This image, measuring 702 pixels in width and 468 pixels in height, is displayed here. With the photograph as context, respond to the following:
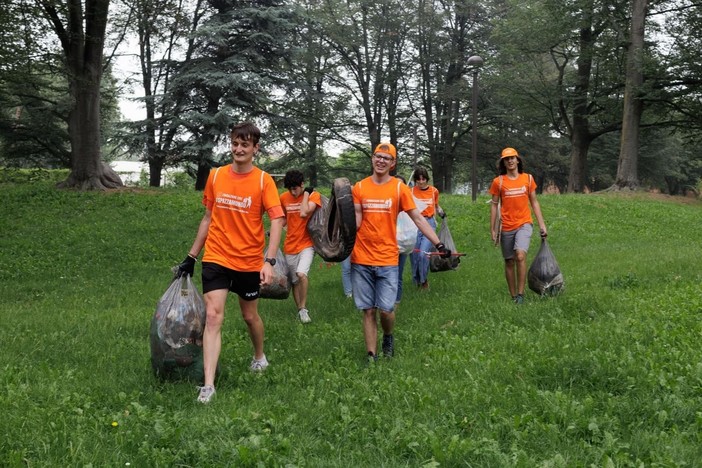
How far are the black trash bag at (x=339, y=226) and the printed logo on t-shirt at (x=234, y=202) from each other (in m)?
0.97

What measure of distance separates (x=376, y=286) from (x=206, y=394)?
1.88 m

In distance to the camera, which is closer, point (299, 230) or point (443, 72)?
point (299, 230)

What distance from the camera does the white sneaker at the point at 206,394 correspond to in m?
4.34

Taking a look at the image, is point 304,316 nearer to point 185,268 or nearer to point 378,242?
point 378,242

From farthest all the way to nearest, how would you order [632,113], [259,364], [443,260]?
[632,113], [443,260], [259,364]

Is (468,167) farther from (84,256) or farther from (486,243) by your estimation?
(84,256)

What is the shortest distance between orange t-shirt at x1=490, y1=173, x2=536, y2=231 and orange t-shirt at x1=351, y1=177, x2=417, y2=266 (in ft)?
8.45

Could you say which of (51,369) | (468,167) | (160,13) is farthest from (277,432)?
(468,167)

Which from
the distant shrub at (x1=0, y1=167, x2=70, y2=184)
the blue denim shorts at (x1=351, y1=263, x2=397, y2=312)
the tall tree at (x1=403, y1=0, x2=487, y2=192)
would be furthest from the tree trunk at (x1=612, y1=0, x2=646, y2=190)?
the distant shrub at (x1=0, y1=167, x2=70, y2=184)

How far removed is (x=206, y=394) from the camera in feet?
14.4

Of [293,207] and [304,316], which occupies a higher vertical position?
[293,207]

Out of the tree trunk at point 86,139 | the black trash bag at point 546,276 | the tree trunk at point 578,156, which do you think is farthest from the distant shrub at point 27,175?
the tree trunk at point 578,156

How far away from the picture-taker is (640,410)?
384 centimetres

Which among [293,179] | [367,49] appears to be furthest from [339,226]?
[367,49]
